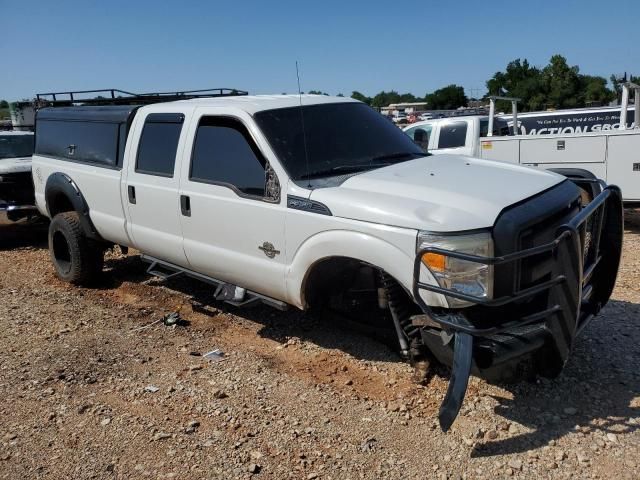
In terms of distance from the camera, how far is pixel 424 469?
2990 mm

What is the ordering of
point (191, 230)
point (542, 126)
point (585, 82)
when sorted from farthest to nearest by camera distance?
point (585, 82) < point (542, 126) < point (191, 230)

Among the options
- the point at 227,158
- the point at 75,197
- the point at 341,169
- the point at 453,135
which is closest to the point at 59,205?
the point at 75,197

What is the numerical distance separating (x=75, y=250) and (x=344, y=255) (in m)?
3.86

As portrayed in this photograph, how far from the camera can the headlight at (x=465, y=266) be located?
2.99m

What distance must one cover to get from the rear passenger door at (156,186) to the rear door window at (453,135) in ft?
23.1

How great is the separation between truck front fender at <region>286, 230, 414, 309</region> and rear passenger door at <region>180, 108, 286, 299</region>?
0.48 ft

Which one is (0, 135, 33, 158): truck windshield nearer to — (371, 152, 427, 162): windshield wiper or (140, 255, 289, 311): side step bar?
(140, 255, 289, 311): side step bar

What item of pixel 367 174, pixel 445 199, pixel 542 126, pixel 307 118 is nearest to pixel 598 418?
pixel 445 199

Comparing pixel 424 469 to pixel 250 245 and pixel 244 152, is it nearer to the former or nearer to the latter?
pixel 250 245

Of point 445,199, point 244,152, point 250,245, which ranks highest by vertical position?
point 244,152

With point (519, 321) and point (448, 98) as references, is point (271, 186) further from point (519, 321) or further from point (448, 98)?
point (448, 98)

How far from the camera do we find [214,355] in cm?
445

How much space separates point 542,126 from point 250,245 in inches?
534

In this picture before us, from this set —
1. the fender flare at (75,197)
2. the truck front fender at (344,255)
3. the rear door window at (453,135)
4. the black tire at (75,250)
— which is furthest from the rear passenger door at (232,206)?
the rear door window at (453,135)
